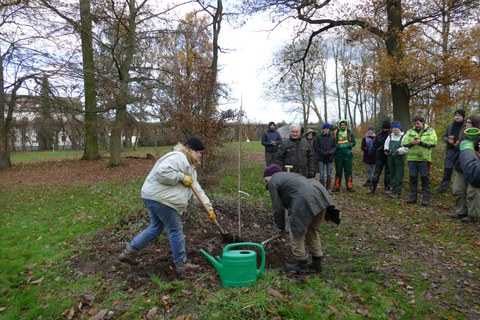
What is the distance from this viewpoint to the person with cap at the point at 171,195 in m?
4.00

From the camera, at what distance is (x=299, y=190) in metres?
4.07

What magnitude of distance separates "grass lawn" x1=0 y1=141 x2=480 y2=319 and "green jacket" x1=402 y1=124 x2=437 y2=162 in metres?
1.19

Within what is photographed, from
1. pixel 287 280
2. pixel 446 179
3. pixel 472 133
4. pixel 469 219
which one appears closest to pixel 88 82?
pixel 287 280

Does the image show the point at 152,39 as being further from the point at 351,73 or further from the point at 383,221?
the point at 383,221

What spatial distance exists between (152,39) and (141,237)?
1316 centimetres

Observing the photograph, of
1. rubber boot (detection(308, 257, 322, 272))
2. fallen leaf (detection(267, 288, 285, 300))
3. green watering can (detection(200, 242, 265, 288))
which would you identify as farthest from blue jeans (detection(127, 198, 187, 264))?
rubber boot (detection(308, 257, 322, 272))

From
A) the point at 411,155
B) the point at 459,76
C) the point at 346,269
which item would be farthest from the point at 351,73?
the point at 346,269

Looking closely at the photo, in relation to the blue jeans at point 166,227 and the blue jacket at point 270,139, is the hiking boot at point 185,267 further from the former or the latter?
the blue jacket at point 270,139

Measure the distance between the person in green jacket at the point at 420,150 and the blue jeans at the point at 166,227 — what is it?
592 centimetres

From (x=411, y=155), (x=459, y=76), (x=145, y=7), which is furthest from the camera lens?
(x=145, y=7)

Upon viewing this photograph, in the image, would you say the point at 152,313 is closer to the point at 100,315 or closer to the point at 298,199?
the point at 100,315

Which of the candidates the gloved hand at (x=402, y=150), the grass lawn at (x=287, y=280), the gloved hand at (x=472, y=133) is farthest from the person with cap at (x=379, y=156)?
the gloved hand at (x=472, y=133)

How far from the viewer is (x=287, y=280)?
402cm

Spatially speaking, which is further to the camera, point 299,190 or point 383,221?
point 383,221
